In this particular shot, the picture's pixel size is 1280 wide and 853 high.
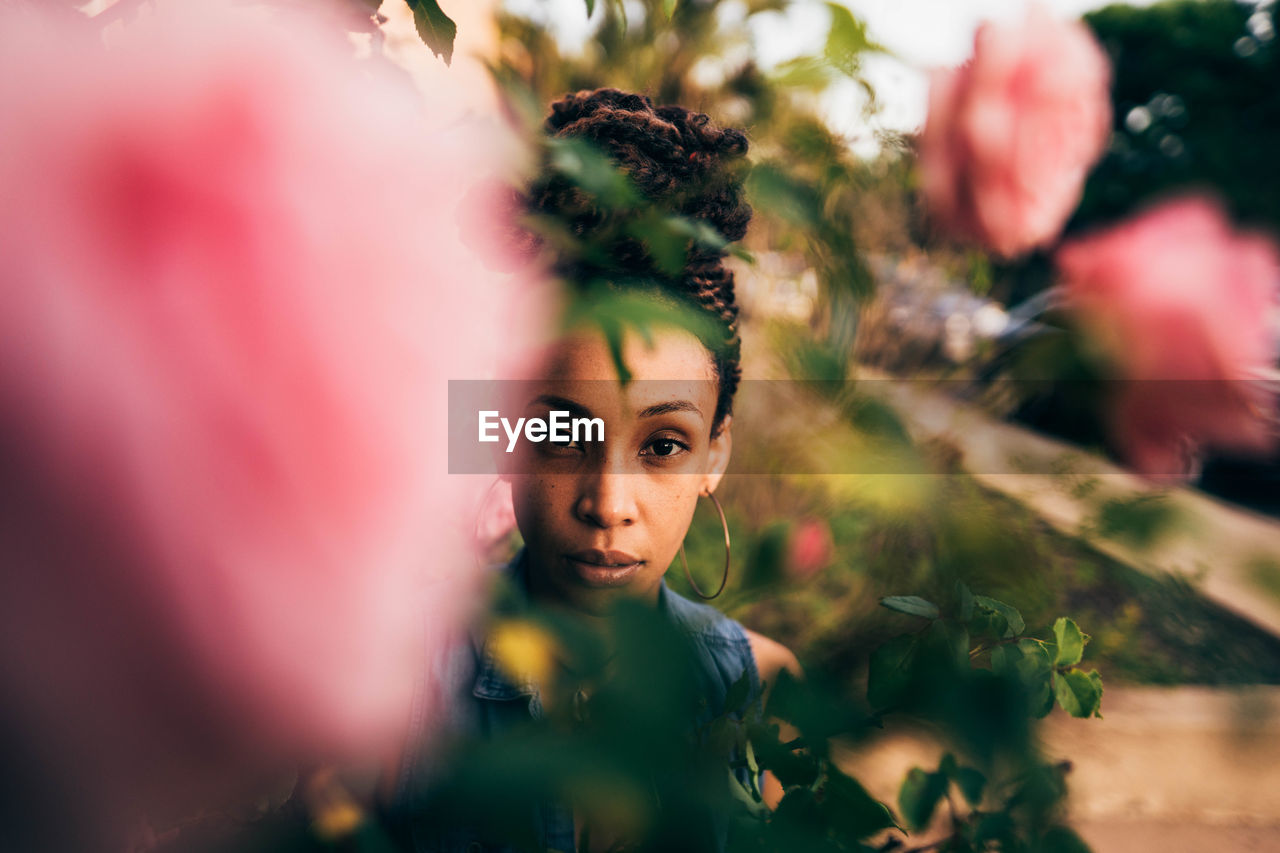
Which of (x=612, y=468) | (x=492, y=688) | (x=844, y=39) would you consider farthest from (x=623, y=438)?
(x=844, y=39)

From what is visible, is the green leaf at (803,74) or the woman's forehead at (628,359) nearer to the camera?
the green leaf at (803,74)

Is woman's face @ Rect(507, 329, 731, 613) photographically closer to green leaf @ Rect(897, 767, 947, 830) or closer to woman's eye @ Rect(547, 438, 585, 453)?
woman's eye @ Rect(547, 438, 585, 453)

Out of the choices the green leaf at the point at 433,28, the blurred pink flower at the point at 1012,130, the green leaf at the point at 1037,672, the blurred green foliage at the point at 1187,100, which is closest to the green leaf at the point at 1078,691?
the green leaf at the point at 1037,672

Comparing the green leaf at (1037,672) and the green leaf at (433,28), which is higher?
the green leaf at (433,28)

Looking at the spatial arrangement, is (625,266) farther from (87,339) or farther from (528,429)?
(87,339)

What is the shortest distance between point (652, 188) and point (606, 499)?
25cm

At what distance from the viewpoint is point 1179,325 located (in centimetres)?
24

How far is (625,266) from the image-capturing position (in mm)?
562

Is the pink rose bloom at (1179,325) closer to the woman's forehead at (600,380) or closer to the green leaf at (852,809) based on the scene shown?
the green leaf at (852,809)

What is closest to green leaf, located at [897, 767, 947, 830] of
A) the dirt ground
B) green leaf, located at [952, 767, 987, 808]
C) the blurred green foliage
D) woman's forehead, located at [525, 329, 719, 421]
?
green leaf, located at [952, 767, 987, 808]

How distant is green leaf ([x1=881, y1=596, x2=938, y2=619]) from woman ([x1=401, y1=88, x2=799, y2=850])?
173 millimetres

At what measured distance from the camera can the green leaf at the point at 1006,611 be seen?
342mm

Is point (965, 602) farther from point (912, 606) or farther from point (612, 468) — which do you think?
point (612, 468)

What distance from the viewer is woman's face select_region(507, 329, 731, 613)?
0.56m
